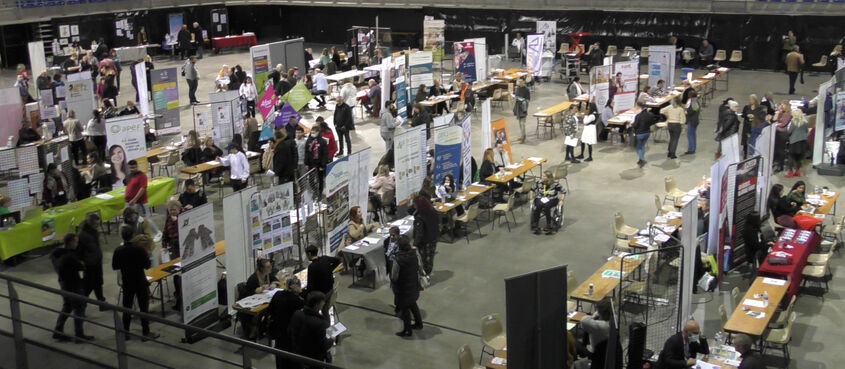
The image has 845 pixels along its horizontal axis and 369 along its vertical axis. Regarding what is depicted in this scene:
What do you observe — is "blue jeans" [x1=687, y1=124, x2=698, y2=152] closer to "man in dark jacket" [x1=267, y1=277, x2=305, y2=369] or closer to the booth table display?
"man in dark jacket" [x1=267, y1=277, x2=305, y2=369]

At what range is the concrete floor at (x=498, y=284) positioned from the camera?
1227cm

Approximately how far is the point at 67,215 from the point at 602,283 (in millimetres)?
9438

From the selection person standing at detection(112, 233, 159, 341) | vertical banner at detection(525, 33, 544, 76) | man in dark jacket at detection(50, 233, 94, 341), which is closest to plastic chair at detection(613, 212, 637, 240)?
person standing at detection(112, 233, 159, 341)

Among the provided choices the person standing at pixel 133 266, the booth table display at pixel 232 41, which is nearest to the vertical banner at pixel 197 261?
the person standing at pixel 133 266

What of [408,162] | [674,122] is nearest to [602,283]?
[408,162]

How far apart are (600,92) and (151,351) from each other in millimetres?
14780

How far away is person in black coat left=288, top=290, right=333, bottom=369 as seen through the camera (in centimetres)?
985

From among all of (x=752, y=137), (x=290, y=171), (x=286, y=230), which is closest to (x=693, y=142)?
(x=752, y=137)

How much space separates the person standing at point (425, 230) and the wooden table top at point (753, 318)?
4.84 m

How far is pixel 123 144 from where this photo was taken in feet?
59.9

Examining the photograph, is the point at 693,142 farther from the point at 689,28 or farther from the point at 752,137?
the point at 689,28

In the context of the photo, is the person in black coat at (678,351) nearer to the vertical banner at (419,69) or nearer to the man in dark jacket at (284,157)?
the man in dark jacket at (284,157)

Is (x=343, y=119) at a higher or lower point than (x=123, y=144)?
lower

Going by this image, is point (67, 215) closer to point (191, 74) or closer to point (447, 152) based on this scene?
point (447, 152)
